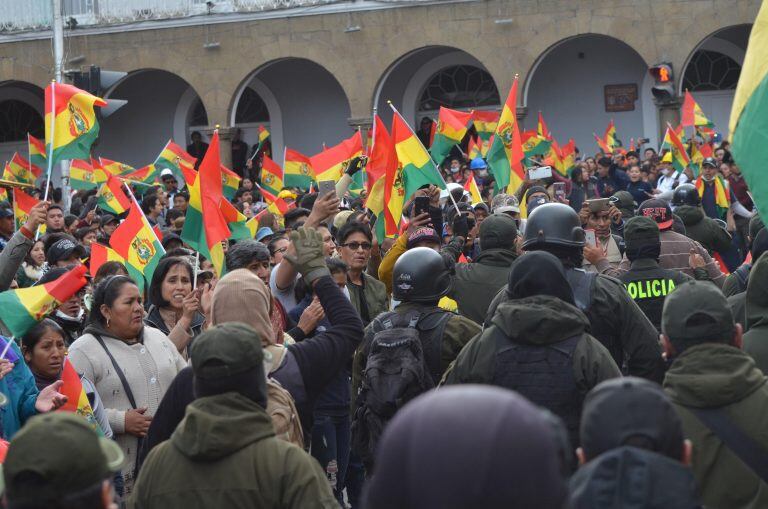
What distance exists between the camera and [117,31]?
2498 centimetres

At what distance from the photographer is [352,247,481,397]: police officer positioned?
17.6ft

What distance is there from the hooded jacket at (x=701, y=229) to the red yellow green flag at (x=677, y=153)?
7.32 metres

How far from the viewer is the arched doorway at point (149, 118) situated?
26.8m

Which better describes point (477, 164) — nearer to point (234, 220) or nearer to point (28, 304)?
point (234, 220)

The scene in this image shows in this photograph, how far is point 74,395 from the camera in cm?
517

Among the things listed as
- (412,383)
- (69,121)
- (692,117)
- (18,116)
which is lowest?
(412,383)

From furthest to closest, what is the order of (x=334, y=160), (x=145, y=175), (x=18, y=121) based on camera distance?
(x=18, y=121), (x=145, y=175), (x=334, y=160)

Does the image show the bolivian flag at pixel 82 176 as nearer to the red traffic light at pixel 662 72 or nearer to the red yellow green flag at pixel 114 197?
the red yellow green flag at pixel 114 197

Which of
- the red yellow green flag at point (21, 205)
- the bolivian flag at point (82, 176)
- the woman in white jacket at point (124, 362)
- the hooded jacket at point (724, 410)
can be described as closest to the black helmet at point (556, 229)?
the hooded jacket at point (724, 410)

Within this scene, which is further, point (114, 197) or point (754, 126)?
point (114, 197)

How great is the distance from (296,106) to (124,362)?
21.3 meters

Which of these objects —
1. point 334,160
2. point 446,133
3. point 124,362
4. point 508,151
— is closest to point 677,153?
point 446,133

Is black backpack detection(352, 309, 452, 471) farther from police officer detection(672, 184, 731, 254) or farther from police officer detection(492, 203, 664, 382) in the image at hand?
police officer detection(672, 184, 731, 254)

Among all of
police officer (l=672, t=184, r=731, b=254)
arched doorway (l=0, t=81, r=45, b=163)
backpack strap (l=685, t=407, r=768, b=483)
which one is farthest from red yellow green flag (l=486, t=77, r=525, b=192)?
arched doorway (l=0, t=81, r=45, b=163)
